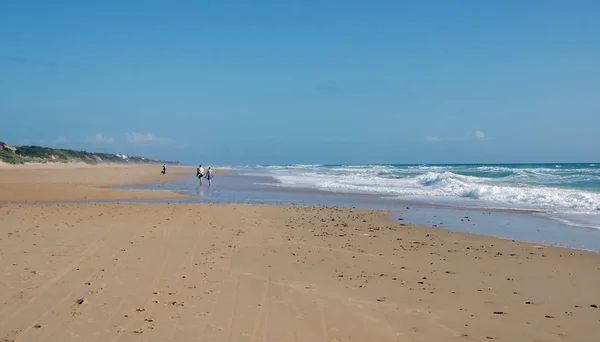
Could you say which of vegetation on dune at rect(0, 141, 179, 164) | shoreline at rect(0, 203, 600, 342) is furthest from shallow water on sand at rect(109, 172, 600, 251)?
vegetation on dune at rect(0, 141, 179, 164)

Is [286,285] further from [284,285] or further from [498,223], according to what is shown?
[498,223]

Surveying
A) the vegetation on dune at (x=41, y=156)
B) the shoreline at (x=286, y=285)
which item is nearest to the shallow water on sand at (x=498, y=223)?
the shoreline at (x=286, y=285)

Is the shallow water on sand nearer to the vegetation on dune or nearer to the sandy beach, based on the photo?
the sandy beach

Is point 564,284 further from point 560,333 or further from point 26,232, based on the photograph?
point 26,232

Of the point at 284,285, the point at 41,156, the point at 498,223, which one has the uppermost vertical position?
A: the point at 41,156

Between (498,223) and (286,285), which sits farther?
(498,223)

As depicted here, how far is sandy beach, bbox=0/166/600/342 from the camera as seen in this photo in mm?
5727

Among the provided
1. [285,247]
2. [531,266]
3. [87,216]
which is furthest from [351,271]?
[87,216]

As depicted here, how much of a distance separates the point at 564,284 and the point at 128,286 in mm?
6609

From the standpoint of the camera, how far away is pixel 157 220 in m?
14.5

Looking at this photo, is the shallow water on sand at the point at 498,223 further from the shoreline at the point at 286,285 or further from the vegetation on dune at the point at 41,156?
the vegetation on dune at the point at 41,156

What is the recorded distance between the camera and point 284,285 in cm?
762

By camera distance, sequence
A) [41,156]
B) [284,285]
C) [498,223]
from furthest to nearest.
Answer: [41,156]
[498,223]
[284,285]

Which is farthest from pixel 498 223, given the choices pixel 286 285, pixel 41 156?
pixel 41 156
